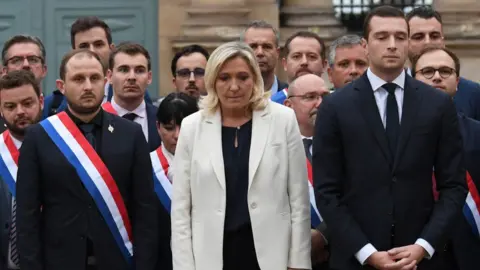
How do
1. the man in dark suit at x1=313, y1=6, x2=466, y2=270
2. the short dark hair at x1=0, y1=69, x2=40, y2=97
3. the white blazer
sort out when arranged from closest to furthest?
the man in dark suit at x1=313, y1=6, x2=466, y2=270, the white blazer, the short dark hair at x1=0, y1=69, x2=40, y2=97

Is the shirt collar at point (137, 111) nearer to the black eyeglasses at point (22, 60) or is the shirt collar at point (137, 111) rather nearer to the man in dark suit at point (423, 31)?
the black eyeglasses at point (22, 60)

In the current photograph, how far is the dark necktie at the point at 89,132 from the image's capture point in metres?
6.81

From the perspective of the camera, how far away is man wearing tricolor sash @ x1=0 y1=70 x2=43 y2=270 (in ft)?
23.8

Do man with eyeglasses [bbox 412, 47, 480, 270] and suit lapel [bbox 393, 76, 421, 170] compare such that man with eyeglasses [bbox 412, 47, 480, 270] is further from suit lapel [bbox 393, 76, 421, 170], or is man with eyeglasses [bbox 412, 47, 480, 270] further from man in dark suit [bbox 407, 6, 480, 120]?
man in dark suit [bbox 407, 6, 480, 120]

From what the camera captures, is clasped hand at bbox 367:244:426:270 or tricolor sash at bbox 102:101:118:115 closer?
clasped hand at bbox 367:244:426:270

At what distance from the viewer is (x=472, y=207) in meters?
6.96

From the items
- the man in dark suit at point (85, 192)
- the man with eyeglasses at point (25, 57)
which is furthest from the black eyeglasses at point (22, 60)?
the man in dark suit at point (85, 192)

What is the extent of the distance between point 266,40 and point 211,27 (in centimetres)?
316

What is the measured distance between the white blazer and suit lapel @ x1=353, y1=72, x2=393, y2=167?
387mm

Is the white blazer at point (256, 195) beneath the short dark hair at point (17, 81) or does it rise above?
beneath

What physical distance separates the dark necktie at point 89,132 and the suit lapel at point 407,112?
5.62 feet

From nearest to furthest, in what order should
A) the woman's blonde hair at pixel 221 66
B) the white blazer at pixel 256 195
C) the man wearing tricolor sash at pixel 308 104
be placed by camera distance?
the white blazer at pixel 256 195, the woman's blonde hair at pixel 221 66, the man wearing tricolor sash at pixel 308 104

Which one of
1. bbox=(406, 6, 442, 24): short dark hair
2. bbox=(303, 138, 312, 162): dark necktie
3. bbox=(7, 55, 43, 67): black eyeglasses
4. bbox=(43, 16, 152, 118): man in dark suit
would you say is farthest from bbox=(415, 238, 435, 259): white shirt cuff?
bbox=(7, 55, 43, 67): black eyeglasses

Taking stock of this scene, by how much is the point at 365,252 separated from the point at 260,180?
2.13 ft
